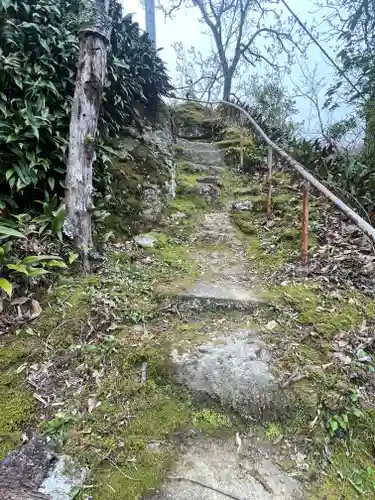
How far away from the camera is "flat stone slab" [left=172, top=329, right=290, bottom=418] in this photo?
2.01 meters

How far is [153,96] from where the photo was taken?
5598mm

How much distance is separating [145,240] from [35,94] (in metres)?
1.93

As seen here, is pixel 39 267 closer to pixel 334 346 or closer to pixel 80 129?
pixel 80 129

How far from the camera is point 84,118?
→ 10.8 feet

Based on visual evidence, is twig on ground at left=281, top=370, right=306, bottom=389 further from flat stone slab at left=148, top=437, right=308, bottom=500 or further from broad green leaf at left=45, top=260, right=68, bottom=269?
broad green leaf at left=45, top=260, right=68, bottom=269

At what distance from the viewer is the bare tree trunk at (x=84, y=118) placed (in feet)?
10.6

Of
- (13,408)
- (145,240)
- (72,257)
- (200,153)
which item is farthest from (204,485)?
(200,153)

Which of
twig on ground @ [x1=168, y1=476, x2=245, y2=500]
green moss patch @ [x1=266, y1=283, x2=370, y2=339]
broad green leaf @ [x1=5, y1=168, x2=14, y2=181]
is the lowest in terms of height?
twig on ground @ [x1=168, y1=476, x2=245, y2=500]

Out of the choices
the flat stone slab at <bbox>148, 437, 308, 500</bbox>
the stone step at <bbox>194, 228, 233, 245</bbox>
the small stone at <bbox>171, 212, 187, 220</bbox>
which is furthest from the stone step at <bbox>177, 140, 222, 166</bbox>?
the flat stone slab at <bbox>148, 437, 308, 500</bbox>

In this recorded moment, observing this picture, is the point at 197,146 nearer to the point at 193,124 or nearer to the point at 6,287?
the point at 193,124

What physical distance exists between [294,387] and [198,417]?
2.11ft

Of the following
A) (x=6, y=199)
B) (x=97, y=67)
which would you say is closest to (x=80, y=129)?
(x=97, y=67)

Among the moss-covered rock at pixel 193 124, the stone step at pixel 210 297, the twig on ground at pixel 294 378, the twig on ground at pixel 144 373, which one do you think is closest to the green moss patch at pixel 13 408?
the twig on ground at pixel 144 373

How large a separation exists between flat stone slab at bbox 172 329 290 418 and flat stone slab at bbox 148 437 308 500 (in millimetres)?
249
